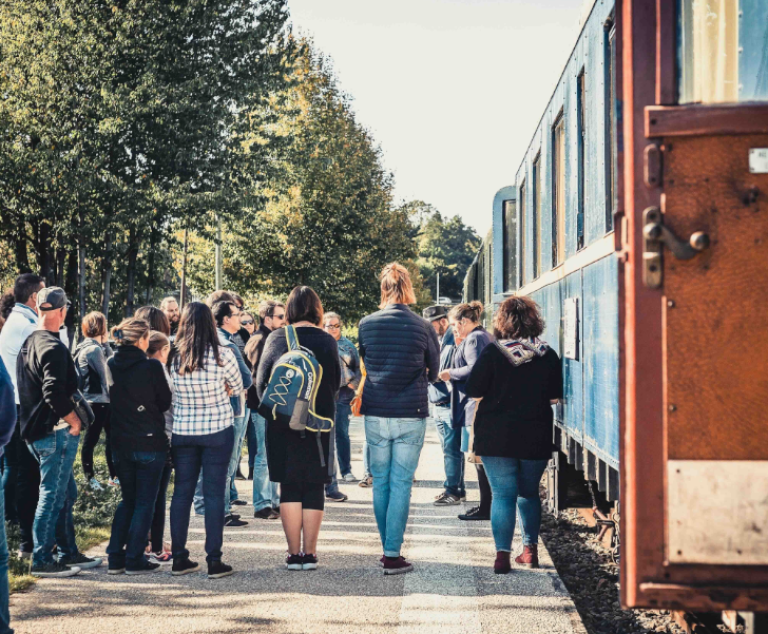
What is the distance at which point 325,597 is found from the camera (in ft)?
19.2

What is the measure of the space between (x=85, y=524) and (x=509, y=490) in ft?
12.8

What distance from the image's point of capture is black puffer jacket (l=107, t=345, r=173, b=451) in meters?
6.32

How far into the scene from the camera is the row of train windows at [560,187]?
512 cm

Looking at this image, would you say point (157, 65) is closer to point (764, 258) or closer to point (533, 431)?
point (533, 431)

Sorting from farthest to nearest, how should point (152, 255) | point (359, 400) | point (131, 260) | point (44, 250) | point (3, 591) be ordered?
1. point (44, 250)
2. point (152, 255)
3. point (131, 260)
4. point (359, 400)
5. point (3, 591)

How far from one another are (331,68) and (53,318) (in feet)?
89.9

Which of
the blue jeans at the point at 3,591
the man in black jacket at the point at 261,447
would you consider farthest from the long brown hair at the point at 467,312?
the blue jeans at the point at 3,591

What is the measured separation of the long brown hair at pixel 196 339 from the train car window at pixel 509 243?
6297 mm

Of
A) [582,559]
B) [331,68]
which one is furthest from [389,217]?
[582,559]

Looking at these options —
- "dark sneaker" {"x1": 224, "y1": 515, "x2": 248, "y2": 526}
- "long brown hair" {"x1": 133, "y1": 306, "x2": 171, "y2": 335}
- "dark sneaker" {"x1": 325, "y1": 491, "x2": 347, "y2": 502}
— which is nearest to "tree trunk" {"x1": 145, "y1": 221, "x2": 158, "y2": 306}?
"dark sneaker" {"x1": 325, "y1": 491, "x2": 347, "y2": 502}

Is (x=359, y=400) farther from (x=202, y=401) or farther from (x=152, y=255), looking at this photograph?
(x=152, y=255)

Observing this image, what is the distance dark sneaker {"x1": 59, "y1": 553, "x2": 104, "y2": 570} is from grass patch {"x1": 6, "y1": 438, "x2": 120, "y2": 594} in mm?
252

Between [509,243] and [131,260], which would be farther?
[131,260]

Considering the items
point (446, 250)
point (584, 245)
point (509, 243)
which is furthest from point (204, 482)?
point (446, 250)
